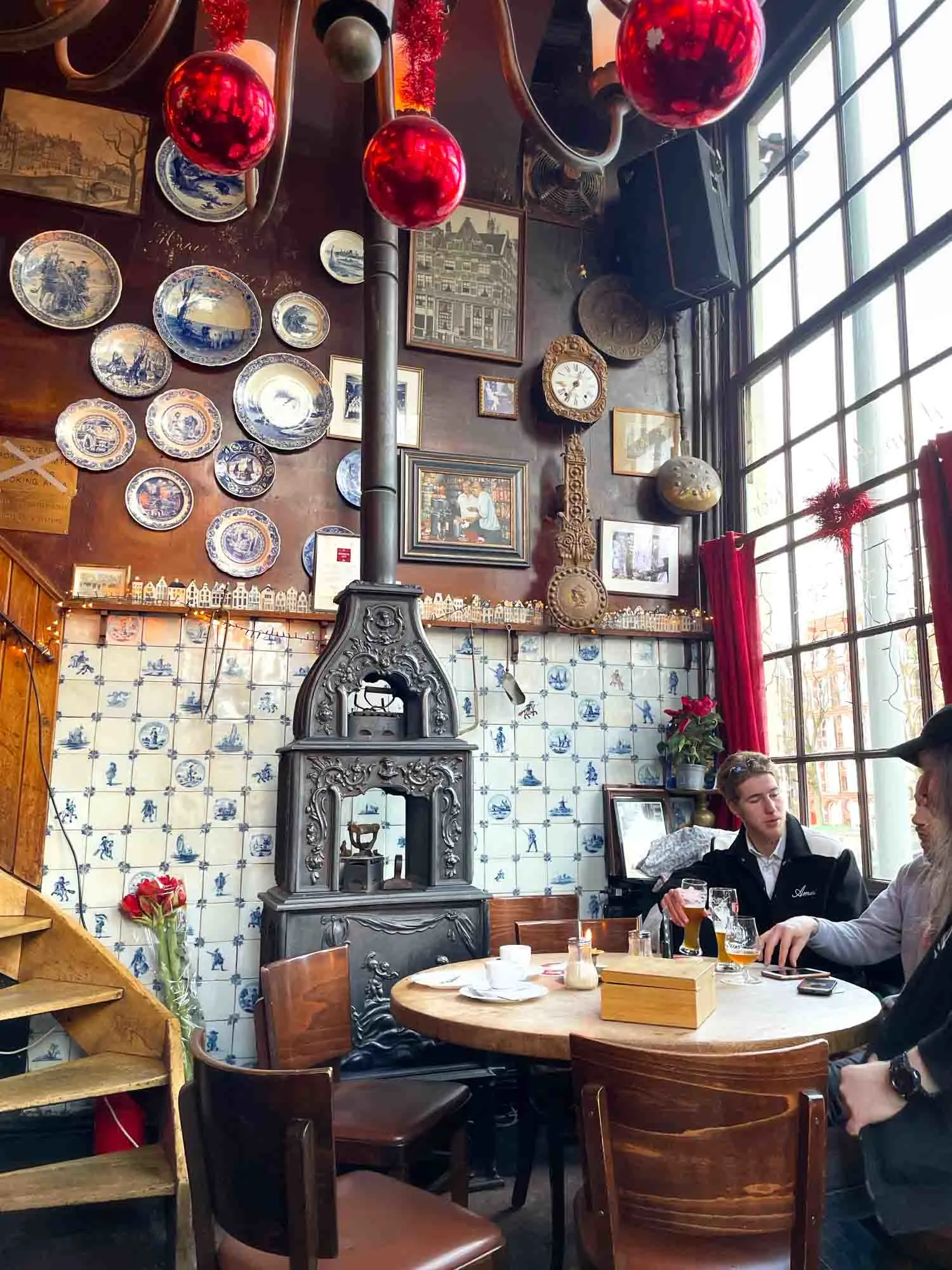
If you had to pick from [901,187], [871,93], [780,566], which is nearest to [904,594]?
[780,566]

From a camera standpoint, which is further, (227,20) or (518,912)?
(518,912)

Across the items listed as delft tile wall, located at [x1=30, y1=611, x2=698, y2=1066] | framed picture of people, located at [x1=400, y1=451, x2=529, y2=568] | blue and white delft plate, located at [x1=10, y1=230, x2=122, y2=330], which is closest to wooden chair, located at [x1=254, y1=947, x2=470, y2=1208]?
delft tile wall, located at [x1=30, y1=611, x2=698, y2=1066]

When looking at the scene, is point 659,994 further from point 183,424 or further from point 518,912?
point 183,424

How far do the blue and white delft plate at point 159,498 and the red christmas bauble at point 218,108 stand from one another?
2.61 m

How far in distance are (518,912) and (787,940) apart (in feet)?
3.99

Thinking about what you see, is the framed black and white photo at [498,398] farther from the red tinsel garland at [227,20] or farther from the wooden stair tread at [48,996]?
the wooden stair tread at [48,996]

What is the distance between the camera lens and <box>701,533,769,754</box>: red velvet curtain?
4445 mm

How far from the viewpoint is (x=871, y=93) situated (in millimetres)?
4113

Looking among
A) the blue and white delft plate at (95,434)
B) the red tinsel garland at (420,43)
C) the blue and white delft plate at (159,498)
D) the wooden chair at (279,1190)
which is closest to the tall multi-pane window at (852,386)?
the red tinsel garland at (420,43)

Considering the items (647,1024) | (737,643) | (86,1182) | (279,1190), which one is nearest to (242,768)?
(86,1182)

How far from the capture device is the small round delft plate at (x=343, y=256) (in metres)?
4.82

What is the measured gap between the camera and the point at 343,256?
4.85 m

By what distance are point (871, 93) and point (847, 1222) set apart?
459cm

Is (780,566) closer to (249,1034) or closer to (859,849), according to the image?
(859,849)
